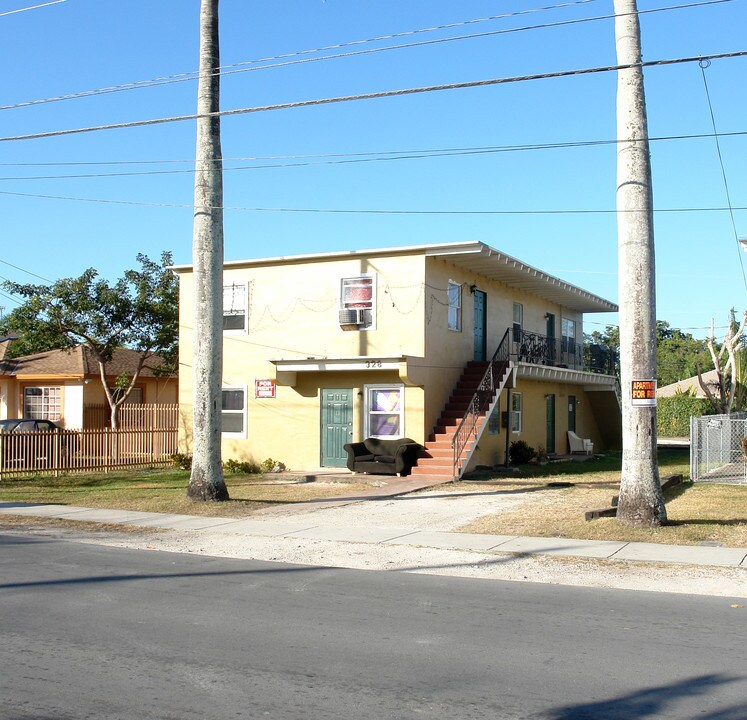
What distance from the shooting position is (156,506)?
649 inches

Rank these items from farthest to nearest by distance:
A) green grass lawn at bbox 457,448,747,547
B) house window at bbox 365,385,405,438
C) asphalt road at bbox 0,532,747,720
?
house window at bbox 365,385,405,438, green grass lawn at bbox 457,448,747,547, asphalt road at bbox 0,532,747,720

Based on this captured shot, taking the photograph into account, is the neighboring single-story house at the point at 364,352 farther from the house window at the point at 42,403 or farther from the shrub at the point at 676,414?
the shrub at the point at 676,414

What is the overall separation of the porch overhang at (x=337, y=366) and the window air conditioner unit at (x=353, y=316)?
1203mm

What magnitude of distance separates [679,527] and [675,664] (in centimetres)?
688

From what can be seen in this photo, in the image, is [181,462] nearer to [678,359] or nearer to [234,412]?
[234,412]

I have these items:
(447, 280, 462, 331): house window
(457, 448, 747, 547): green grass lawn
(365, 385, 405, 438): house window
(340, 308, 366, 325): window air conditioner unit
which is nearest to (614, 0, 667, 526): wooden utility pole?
(457, 448, 747, 547): green grass lawn

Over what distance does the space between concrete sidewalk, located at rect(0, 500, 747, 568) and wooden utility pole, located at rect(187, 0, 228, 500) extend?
1.36 metres

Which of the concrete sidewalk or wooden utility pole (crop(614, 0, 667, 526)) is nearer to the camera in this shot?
the concrete sidewalk

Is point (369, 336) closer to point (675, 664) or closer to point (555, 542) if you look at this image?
point (555, 542)

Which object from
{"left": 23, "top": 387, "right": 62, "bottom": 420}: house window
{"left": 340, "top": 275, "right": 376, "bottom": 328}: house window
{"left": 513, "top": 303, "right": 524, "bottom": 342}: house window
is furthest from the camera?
{"left": 23, "top": 387, "right": 62, "bottom": 420}: house window

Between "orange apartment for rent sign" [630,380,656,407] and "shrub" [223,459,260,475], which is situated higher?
"orange apartment for rent sign" [630,380,656,407]

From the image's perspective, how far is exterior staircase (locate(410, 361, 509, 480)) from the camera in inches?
834

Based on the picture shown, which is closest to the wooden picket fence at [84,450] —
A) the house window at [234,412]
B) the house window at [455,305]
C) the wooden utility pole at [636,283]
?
the house window at [234,412]

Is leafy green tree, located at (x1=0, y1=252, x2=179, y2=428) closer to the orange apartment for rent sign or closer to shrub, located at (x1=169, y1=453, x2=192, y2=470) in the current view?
shrub, located at (x1=169, y1=453, x2=192, y2=470)
